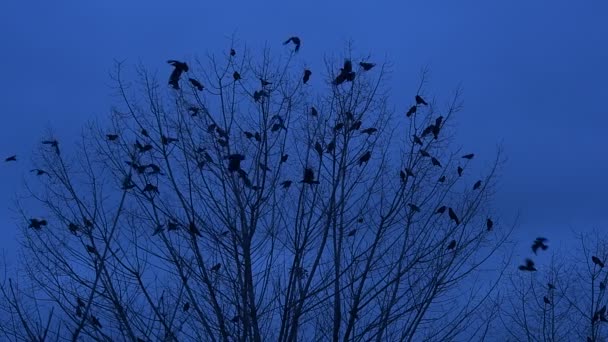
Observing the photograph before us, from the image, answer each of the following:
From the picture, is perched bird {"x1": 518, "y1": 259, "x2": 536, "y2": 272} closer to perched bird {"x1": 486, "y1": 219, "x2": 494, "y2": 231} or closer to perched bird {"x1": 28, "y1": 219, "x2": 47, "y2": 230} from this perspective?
perched bird {"x1": 486, "y1": 219, "x2": 494, "y2": 231}

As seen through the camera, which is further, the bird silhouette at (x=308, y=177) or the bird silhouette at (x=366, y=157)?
the bird silhouette at (x=366, y=157)

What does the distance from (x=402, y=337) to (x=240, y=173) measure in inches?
97.8

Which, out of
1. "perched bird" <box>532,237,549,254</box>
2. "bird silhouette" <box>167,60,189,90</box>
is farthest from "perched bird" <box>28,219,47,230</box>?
"perched bird" <box>532,237,549,254</box>

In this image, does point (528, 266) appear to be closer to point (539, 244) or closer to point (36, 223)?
point (539, 244)

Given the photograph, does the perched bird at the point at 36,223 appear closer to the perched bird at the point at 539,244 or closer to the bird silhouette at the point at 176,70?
the bird silhouette at the point at 176,70

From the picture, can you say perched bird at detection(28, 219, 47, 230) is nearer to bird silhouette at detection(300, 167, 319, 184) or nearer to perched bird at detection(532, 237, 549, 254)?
bird silhouette at detection(300, 167, 319, 184)

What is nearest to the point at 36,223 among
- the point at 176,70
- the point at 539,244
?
the point at 176,70

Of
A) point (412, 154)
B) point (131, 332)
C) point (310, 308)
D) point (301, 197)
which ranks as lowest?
point (131, 332)

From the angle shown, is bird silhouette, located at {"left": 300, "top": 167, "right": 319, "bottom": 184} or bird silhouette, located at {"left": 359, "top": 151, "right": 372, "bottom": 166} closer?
bird silhouette, located at {"left": 300, "top": 167, "right": 319, "bottom": 184}

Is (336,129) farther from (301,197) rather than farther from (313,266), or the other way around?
(313,266)

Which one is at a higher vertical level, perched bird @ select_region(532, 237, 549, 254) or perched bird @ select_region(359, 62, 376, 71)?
perched bird @ select_region(359, 62, 376, 71)

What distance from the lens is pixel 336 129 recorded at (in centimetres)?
894

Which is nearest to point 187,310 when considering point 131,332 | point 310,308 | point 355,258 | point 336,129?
point 131,332

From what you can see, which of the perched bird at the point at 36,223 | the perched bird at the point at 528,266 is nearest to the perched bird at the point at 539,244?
the perched bird at the point at 528,266
